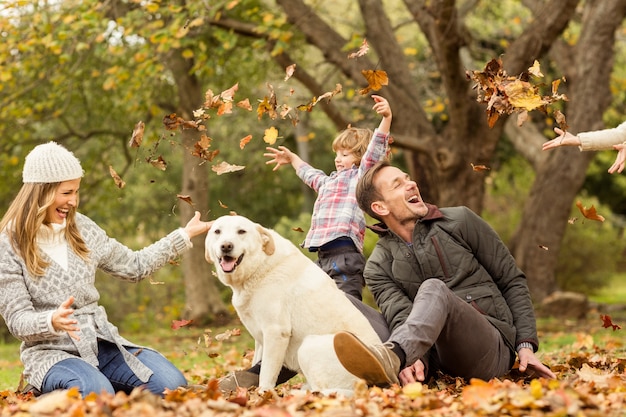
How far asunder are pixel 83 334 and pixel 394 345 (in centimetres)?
194

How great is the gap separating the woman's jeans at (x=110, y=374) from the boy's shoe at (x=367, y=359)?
1364 mm

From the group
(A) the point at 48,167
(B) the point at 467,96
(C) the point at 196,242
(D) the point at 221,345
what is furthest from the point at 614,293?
(A) the point at 48,167

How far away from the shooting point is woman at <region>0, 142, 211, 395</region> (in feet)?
16.3

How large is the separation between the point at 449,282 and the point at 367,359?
1.11 meters

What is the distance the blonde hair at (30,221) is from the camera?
16.8ft

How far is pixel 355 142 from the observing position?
21.5 feet

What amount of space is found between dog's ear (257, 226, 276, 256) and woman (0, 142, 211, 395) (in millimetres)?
1006

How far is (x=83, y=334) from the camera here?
520 cm

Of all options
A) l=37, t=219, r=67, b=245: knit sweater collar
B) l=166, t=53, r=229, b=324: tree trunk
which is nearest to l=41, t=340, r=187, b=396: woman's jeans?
l=37, t=219, r=67, b=245: knit sweater collar

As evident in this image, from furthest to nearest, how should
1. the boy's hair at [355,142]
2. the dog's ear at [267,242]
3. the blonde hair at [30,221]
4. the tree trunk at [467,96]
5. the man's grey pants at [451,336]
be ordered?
the tree trunk at [467,96]
the boy's hair at [355,142]
the dog's ear at [267,242]
the blonde hair at [30,221]
the man's grey pants at [451,336]

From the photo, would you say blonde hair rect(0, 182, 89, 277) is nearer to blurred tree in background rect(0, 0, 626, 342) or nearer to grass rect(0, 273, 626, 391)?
grass rect(0, 273, 626, 391)

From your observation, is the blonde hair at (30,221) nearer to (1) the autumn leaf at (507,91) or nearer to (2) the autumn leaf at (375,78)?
(2) the autumn leaf at (375,78)

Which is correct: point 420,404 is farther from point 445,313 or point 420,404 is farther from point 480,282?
point 480,282

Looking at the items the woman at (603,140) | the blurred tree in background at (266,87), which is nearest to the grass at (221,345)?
the blurred tree in background at (266,87)
